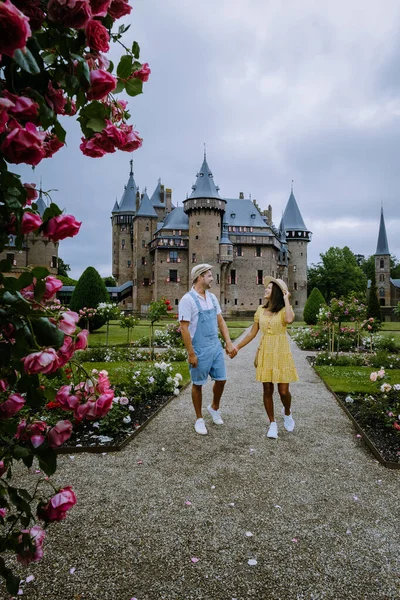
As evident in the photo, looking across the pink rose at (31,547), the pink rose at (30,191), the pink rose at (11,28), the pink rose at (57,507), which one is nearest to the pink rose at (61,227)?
the pink rose at (30,191)

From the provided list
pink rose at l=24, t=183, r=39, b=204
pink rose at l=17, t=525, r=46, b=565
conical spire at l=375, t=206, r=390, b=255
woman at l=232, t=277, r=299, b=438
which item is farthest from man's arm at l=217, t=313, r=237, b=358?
conical spire at l=375, t=206, r=390, b=255

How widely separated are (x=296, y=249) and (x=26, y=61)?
2305 inches

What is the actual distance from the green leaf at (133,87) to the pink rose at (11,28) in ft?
1.62

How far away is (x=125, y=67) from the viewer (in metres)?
1.46

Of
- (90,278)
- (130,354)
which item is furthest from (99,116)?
(90,278)

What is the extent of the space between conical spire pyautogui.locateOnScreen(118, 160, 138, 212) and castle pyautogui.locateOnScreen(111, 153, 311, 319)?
135 mm

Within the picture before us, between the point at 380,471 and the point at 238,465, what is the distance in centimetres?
142

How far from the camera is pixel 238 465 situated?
447 centimetres

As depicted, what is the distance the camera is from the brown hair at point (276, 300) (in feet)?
18.4

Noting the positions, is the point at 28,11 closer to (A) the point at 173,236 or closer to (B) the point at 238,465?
(B) the point at 238,465

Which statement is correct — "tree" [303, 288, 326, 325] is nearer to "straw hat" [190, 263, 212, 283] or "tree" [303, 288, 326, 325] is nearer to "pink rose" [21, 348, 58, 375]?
"straw hat" [190, 263, 212, 283]

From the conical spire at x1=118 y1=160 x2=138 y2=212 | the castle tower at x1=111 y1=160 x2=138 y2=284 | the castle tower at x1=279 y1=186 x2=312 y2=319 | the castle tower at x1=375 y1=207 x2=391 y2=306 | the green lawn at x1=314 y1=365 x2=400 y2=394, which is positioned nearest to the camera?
the green lawn at x1=314 y1=365 x2=400 y2=394

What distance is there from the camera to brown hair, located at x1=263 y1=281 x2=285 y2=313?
18.4 feet

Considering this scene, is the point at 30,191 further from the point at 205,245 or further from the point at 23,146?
the point at 205,245
